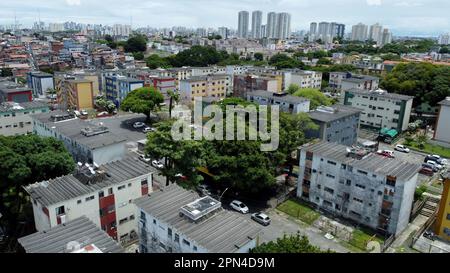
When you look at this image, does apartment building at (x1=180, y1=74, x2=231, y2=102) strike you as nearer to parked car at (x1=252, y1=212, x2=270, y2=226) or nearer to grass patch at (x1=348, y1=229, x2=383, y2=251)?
parked car at (x1=252, y1=212, x2=270, y2=226)

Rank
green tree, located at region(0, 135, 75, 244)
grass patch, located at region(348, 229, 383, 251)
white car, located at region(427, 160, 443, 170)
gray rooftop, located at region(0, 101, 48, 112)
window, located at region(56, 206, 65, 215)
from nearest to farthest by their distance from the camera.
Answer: window, located at region(56, 206, 65, 215), green tree, located at region(0, 135, 75, 244), grass patch, located at region(348, 229, 383, 251), white car, located at region(427, 160, 443, 170), gray rooftop, located at region(0, 101, 48, 112)

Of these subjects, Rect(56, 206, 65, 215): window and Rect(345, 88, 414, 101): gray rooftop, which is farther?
Rect(345, 88, 414, 101): gray rooftop

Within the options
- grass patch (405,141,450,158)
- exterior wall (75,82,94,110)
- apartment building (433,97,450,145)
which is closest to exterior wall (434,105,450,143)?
apartment building (433,97,450,145)

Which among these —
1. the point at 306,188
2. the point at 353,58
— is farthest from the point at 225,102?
the point at 353,58

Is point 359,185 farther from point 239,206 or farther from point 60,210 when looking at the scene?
point 60,210

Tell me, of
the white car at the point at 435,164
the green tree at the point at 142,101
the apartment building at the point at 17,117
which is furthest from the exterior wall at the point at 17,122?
the white car at the point at 435,164

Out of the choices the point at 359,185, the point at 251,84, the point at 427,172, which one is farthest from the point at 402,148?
the point at 251,84
